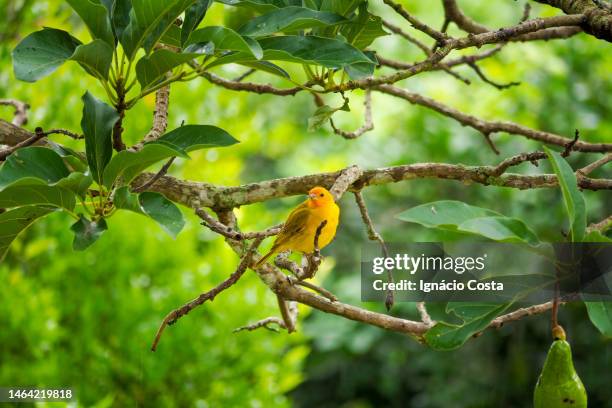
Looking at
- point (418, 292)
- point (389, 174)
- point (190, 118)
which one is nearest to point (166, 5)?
point (389, 174)

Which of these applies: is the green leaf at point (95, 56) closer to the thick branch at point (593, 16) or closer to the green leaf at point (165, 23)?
the green leaf at point (165, 23)

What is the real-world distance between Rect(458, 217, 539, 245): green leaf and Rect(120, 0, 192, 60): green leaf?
1.56 ft

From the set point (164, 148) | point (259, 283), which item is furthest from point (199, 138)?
point (259, 283)

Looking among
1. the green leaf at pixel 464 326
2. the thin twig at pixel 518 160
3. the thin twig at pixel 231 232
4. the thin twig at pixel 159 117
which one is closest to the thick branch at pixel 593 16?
the thin twig at pixel 518 160

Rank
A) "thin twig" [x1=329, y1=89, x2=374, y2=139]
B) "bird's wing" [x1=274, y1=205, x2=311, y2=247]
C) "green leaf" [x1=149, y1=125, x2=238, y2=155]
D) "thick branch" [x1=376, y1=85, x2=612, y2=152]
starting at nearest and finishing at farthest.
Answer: "green leaf" [x1=149, y1=125, x2=238, y2=155], "bird's wing" [x1=274, y1=205, x2=311, y2=247], "thin twig" [x1=329, y1=89, x2=374, y2=139], "thick branch" [x1=376, y1=85, x2=612, y2=152]

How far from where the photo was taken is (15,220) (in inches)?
41.1

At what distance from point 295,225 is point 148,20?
37 cm

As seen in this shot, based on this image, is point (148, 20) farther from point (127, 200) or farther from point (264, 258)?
point (264, 258)

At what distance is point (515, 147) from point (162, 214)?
3.02m

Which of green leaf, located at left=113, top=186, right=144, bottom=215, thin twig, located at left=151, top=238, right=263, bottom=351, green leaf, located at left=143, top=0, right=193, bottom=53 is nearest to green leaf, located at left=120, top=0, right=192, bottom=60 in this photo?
green leaf, located at left=143, top=0, right=193, bottom=53

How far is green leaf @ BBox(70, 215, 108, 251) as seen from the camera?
920mm

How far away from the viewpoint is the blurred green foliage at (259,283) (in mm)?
2779

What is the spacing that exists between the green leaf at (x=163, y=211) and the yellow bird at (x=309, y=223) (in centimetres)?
24

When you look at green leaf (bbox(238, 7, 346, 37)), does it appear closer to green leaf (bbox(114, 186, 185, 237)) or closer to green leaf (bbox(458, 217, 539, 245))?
green leaf (bbox(114, 186, 185, 237))
